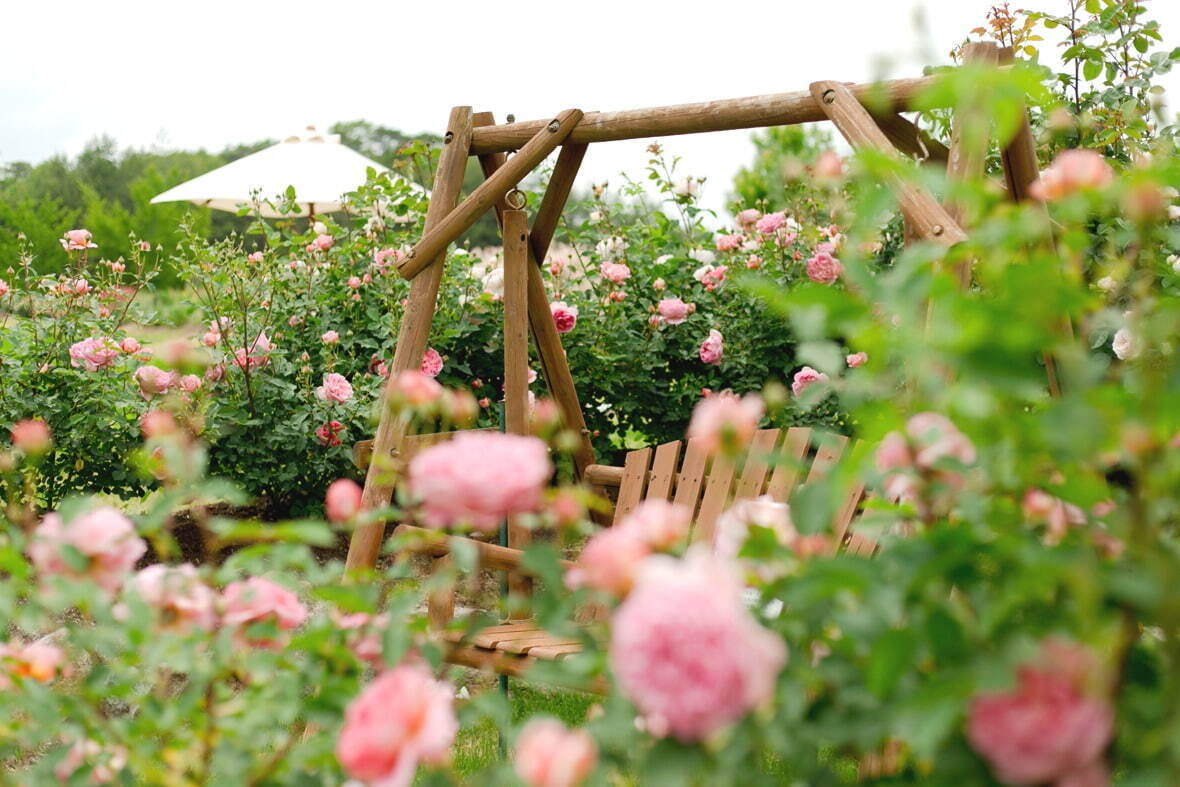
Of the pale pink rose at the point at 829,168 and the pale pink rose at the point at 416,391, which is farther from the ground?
the pale pink rose at the point at 829,168

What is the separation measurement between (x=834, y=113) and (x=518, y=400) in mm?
1283

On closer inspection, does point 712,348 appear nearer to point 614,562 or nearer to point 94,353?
point 94,353

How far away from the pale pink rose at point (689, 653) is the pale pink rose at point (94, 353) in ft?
13.6

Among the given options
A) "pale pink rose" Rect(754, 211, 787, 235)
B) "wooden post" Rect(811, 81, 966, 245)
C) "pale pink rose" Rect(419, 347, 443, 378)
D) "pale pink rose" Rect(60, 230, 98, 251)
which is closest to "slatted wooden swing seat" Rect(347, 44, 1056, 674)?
"wooden post" Rect(811, 81, 966, 245)

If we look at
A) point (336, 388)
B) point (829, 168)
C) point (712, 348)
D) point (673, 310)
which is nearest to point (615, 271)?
point (673, 310)

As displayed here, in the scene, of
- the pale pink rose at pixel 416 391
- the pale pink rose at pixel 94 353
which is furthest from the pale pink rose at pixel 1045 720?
the pale pink rose at pixel 94 353

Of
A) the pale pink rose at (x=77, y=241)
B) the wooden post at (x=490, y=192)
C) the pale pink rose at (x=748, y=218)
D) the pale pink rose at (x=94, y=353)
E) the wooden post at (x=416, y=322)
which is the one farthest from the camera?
the pale pink rose at (x=748, y=218)

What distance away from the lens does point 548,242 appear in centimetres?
374

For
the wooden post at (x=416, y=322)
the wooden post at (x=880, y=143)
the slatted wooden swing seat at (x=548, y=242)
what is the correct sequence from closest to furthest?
the wooden post at (x=880, y=143) < the slatted wooden swing seat at (x=548, y=242) < the wooden post at (x=416, y=322)

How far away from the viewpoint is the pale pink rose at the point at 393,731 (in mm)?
825

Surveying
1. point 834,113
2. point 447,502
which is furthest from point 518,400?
point 447,502

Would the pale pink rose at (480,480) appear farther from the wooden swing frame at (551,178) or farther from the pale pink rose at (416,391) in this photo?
the wooden swing frame at (551,178)

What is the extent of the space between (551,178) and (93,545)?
2.68 metres

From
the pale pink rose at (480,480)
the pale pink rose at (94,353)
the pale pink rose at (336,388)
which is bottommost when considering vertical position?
the pale pink rose at (336,388)
